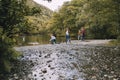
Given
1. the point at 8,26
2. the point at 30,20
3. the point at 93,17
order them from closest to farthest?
the point at 8,26, the point at 30,20, the point at 93,17

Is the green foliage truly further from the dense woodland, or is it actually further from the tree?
the tree

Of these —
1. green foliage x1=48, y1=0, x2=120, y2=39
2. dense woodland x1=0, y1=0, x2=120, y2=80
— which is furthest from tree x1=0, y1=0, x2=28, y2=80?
green foliage x1=48, y1=0, x2=120, y2=39

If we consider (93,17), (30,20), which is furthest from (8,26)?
(93,17)

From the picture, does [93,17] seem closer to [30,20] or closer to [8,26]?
[30,20]

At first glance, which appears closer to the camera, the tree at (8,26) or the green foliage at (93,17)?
the tree at (8,26)

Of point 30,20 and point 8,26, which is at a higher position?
point 30,20

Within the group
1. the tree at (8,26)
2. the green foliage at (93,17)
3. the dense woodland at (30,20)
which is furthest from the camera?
the green foliage at (93,17)

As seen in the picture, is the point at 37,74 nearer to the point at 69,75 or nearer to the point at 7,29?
the point at 69,75

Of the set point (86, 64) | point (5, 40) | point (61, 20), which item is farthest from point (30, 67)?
point (61, 20)

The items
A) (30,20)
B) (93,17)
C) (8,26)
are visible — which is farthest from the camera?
(93,17)

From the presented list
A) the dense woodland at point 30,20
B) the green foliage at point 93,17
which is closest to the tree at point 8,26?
the dense woodland at point 30,20

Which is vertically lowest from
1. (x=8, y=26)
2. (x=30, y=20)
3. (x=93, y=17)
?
(x=8, y=26)

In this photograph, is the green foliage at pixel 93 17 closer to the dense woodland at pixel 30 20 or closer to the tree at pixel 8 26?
the dense woodland at pixel 30 20

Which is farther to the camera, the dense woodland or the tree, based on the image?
the dense woodland
